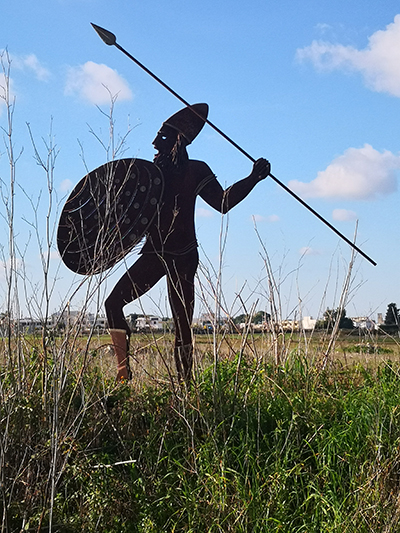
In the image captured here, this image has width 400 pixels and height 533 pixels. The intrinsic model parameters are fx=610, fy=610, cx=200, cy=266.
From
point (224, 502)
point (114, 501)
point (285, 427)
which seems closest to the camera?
point (224, 502)

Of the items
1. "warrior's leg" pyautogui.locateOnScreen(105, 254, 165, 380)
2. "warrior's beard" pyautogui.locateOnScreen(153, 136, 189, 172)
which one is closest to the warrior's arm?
"warrior's beard" pyautogui.locateOnScreen(153, 136, 189, 172)

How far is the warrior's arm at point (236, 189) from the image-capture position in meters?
5.07

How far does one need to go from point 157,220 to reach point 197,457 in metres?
2.13

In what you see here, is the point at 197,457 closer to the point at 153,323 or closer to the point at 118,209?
the point at 153,323

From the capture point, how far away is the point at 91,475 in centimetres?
337

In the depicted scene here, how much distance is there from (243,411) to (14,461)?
54.2 inches

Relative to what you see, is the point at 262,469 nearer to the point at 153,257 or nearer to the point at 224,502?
the point at 224,502

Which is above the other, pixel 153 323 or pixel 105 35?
pixel 105 35

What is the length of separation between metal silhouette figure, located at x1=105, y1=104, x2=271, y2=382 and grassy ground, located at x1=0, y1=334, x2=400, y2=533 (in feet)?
1.97

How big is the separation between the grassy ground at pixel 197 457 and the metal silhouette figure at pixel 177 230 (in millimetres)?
600

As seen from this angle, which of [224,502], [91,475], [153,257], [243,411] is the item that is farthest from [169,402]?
[153,257]

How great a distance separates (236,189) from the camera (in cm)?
508

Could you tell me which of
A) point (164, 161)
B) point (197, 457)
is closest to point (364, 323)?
point (164, 161)

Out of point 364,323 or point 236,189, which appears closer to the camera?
point 236,189
